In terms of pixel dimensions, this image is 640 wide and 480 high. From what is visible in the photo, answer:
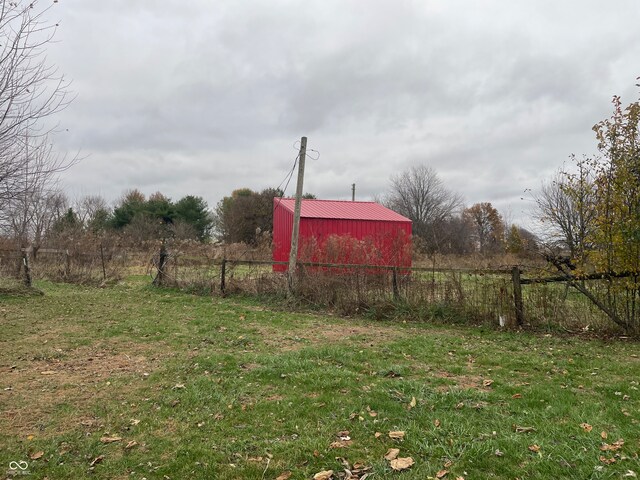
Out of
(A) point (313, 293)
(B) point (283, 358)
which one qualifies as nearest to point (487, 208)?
(A) point (313, 293)

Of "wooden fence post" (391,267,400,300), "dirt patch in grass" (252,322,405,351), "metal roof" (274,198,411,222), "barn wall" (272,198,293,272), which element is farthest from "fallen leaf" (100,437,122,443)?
"metal roof" (274,198,411,222)

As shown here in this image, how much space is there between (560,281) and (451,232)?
34240mm

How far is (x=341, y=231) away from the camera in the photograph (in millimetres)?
17578

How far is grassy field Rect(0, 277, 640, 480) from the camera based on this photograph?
3.09 m

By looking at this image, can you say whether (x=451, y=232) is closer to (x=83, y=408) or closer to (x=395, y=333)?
(x=395, y=333)

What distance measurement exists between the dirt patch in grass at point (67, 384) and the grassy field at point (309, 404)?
2 cm

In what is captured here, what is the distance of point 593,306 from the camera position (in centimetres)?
810

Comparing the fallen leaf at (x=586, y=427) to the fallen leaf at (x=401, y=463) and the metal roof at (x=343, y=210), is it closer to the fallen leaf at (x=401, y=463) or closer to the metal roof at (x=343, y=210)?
the fallen leaf at (x=401, y=463)

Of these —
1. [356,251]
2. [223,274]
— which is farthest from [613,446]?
[223,274]

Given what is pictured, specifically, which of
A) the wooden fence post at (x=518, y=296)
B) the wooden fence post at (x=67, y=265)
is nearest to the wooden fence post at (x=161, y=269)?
the wooden fence post at (x=67, y=265)

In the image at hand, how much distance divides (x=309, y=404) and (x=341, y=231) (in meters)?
13.6

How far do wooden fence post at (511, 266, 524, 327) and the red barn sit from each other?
3.89 meters

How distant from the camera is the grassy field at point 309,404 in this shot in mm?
3086

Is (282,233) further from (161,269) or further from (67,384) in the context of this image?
(67,384)
